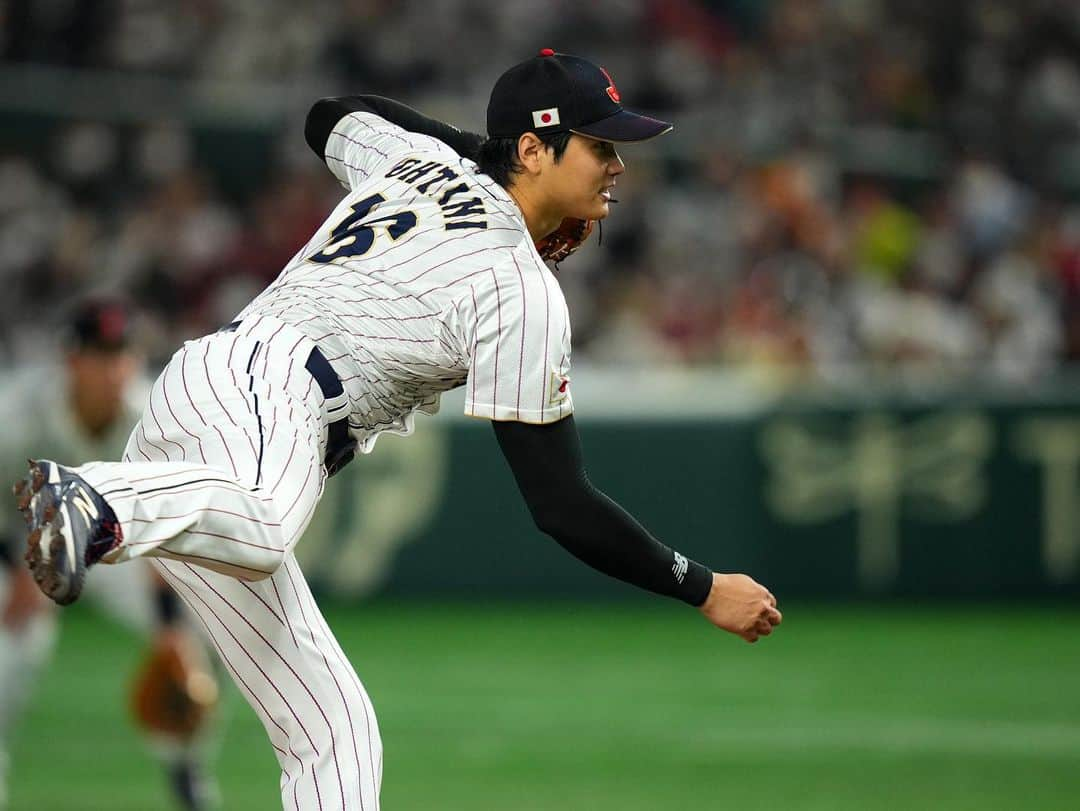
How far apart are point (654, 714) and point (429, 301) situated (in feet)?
15.9

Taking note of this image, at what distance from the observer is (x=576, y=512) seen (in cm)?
409

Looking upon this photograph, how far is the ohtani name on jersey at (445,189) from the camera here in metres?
4.31

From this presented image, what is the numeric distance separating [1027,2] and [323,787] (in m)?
13.3

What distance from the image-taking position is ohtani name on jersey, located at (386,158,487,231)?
4.31 metres

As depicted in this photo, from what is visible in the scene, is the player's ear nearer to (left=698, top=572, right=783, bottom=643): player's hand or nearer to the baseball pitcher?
the baseball pitcher

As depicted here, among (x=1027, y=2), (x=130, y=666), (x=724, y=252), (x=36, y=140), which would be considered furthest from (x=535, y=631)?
(x=1027, y=2)

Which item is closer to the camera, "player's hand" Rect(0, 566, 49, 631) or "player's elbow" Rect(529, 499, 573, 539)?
"player's elbow" Rect(529, 499, 573, 539)

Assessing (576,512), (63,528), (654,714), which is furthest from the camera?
(654,714)

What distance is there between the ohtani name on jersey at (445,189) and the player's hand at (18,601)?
122 inches

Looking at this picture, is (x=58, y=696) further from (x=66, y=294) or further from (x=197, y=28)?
(x=197, y=28)

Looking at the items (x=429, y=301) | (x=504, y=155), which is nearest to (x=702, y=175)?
(x=504, y=155)

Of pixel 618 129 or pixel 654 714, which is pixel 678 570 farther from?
pixel 654 714

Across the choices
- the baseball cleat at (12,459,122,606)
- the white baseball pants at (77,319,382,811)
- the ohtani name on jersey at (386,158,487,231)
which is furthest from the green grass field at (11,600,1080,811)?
the baseball cleat at (12,459,122,606)

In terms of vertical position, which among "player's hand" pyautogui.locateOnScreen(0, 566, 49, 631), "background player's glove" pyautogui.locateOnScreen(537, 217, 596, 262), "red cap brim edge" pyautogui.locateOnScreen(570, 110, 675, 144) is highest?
"red cap brim edge" pyautogui.locateOnScreen(570, 110, 675, 144)
